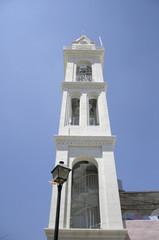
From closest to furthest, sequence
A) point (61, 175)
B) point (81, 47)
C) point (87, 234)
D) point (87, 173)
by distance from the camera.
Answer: point (61, 175), point (87, 234), point (87, 173), point (81, 47)

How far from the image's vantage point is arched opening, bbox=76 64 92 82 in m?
22.6

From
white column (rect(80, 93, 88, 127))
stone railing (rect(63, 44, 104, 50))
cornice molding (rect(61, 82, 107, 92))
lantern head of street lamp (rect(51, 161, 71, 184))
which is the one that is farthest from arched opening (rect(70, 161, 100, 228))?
stone railing (rect(63, 44, 104, 50))

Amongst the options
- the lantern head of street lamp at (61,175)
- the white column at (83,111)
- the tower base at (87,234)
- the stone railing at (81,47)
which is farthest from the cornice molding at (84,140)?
the stone railing at (81,47)

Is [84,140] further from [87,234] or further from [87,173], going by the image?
[87,234]

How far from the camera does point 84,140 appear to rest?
14.9 m

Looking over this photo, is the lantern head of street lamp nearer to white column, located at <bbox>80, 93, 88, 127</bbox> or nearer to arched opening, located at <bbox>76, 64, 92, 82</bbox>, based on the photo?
white column, located at <bbox>80, 93, 88, 127</bbox>

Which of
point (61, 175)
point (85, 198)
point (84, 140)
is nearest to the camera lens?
point (61, 175)

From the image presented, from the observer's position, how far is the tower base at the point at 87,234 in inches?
404

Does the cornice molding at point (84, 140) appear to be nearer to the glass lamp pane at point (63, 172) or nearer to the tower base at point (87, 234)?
the tower base at point (87, 234)

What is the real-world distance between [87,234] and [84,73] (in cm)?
1757

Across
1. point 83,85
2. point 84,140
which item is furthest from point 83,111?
point 84,140

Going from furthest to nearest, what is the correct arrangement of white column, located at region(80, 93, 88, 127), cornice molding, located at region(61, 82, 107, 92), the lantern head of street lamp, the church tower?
cornice molding, located at region(61, 82, 107, 92), white column, located at region(80, 93, 88, 127), the church tower, the lantern head of street lamp

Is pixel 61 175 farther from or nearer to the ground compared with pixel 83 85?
nearer to the ground

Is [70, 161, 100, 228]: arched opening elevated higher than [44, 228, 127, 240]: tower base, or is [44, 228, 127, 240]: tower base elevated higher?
[70, 161, 100, 228]: arched opening
